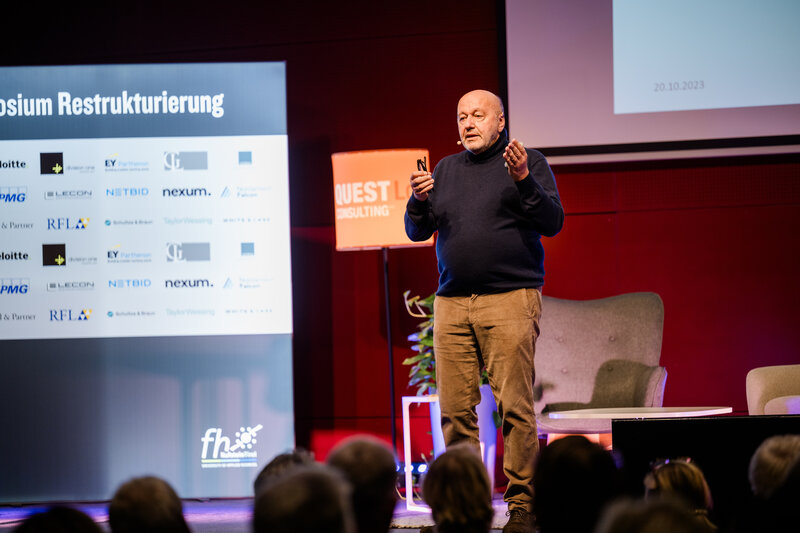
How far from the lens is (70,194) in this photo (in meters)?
4.38

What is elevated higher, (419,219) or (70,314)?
(419,219)

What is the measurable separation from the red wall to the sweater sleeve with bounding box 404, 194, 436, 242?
1695 mm

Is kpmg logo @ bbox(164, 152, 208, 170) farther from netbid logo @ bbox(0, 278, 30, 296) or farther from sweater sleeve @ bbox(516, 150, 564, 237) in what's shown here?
sweater sleeve @ bbox(516, 150, 564, 237)

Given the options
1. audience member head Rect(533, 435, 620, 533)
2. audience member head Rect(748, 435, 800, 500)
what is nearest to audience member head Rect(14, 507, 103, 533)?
audience member head Rect(533, 435, 620, 533)

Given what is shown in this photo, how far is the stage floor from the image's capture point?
361 cm

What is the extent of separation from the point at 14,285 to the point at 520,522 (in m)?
2.97

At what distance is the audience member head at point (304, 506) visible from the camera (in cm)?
107

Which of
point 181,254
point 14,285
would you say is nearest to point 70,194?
point 14,285

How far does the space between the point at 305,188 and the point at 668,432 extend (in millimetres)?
3051

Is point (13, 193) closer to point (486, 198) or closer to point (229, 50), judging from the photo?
point (229, 50)

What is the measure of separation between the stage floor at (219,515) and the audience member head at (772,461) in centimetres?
180

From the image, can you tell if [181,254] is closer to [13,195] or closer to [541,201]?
[13,195]

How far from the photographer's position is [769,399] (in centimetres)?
366

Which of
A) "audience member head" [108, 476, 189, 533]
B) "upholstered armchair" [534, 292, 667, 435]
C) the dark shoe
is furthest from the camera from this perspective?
"upholstered armchair" [534, 292, 667, 435]
